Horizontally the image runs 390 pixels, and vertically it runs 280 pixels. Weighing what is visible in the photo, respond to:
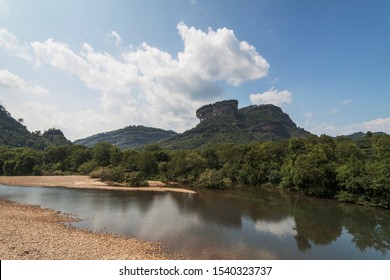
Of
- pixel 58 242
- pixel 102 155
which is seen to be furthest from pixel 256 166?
pixel 58 242

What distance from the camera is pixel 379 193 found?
147ft

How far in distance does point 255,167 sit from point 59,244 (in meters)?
58.6

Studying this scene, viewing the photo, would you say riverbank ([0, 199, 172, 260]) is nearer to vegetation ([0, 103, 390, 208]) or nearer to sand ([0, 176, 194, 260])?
sand ([0, 176, 194, 260])

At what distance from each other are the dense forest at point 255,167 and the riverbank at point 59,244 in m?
34.2

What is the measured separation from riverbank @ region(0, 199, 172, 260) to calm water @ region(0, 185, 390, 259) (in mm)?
2278

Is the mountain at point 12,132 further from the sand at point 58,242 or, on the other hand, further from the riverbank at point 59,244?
the riverbank at point 59,244

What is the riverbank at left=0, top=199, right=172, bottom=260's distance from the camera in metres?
18.2

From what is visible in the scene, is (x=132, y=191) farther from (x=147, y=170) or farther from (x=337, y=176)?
(x=337, y=176)

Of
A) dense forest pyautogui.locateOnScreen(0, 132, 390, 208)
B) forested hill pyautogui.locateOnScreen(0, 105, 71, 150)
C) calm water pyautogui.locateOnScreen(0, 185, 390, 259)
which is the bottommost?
calm water pyautogui.locateOnScreen(0, 185, 390, 259)

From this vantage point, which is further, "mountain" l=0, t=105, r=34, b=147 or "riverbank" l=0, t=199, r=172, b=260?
A: "mountain" l=0, t=105, r=34, b=147

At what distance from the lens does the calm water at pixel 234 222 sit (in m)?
23.5

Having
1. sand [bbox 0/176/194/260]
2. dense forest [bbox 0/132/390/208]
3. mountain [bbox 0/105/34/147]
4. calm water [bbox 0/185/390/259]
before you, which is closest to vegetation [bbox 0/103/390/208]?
dense forest [bbox 0/132/390/208]

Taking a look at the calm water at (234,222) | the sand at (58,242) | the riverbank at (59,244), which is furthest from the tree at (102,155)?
the riverbank at (59,244)
